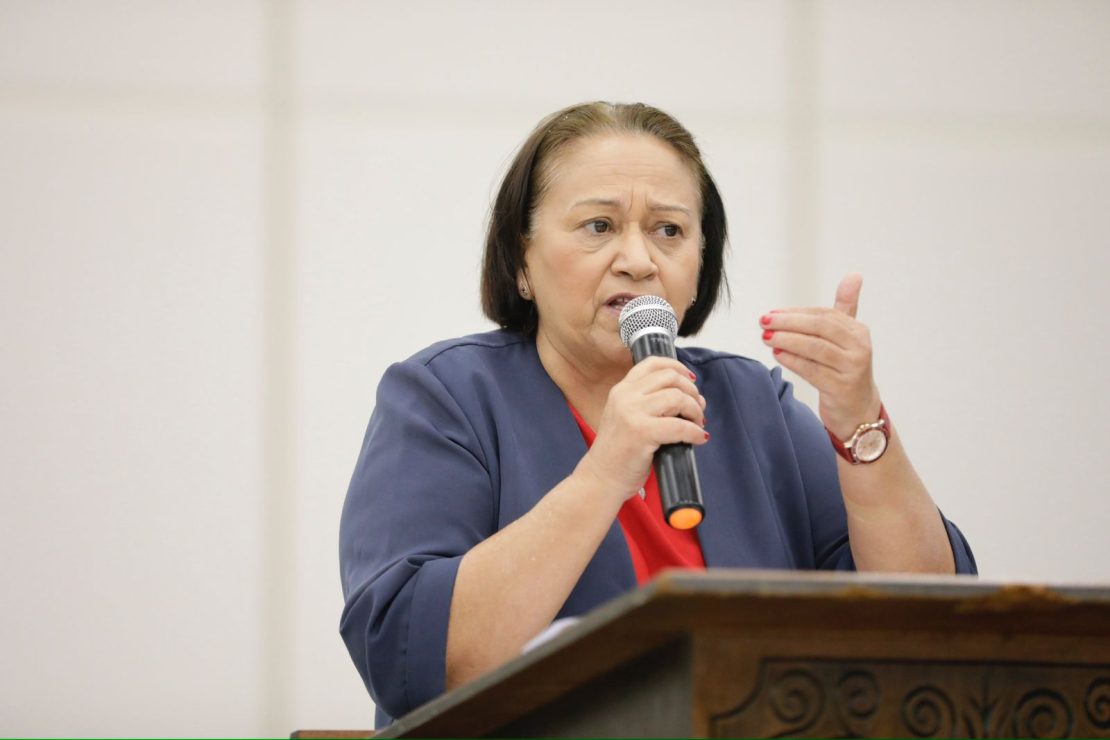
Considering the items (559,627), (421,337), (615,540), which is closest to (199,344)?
(421,337)

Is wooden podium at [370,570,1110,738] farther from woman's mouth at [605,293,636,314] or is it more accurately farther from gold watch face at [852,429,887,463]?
woman's mouth at [605,293,636,314]

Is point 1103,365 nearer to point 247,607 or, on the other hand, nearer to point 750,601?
point 247,607

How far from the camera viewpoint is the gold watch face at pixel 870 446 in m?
1.60

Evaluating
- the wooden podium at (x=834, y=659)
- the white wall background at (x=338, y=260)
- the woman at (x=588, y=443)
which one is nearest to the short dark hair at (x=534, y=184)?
the woman at (x=588, y=443)

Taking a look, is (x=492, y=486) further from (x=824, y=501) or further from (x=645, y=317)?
(x=824, y=501)

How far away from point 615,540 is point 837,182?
73.4 inches

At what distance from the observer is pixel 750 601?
777mm

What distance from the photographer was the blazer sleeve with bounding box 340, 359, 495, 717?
4.68 feet

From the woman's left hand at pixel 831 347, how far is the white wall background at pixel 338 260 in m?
1.57

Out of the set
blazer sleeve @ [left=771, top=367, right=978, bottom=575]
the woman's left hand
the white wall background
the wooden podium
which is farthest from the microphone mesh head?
the white wall background

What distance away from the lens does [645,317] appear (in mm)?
1594

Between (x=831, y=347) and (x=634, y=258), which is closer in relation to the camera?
(x=831, y=347)

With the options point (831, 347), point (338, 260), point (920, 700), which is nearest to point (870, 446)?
point (831, 347)

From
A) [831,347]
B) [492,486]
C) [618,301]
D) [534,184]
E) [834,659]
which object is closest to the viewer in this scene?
[834,659]
